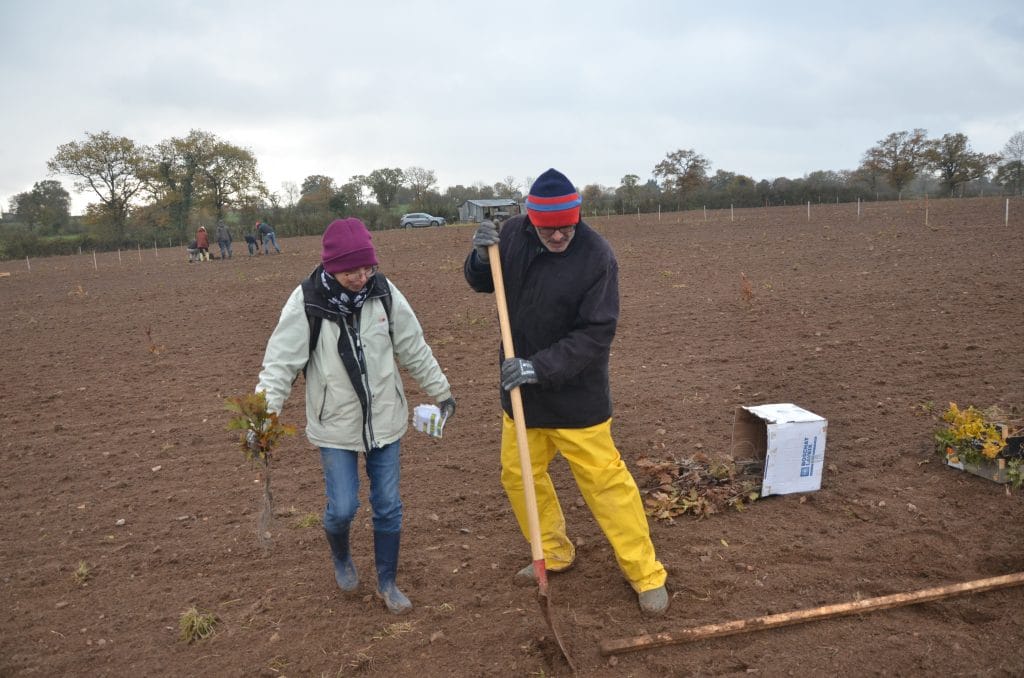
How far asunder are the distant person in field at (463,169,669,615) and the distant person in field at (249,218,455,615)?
537mm

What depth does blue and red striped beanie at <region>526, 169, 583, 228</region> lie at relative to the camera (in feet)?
10.8

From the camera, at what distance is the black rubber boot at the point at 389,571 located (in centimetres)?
364

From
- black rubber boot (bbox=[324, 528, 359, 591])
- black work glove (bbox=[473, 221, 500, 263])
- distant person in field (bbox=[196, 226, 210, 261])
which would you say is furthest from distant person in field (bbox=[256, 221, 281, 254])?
black work glove (bbox=[473, 221, 500, 263])

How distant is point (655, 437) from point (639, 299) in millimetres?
6630

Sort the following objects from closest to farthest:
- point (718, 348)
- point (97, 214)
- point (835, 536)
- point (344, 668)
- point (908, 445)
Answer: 1. point (344, 668)
2. point (835, 536)
3. point (908, 445)
4. point (718, 348)
5. point (97, 214)

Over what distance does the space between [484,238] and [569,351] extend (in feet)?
2.38

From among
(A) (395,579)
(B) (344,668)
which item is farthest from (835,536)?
(B) (344,668)

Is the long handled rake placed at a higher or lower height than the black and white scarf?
lower

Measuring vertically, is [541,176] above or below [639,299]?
above

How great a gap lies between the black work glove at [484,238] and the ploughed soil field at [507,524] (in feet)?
5.83

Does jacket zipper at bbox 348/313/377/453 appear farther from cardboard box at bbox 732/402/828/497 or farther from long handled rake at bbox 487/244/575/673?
cardboard box at bbox 732/402/828/497

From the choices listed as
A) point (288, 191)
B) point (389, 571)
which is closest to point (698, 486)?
point (389, 571)

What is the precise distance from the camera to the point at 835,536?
418 centimetres

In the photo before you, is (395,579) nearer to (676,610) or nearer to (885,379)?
(676,610)
